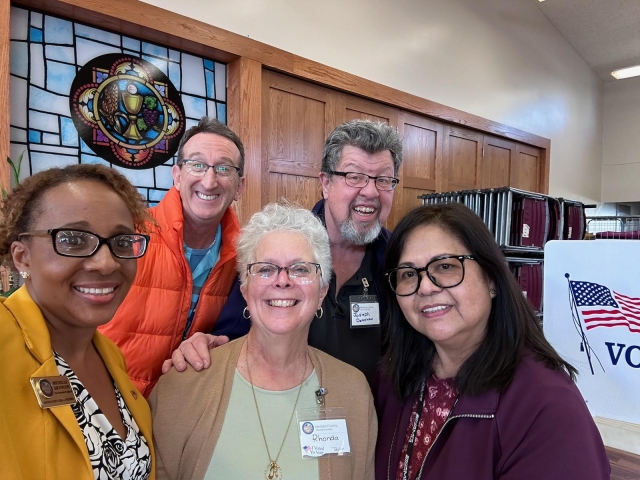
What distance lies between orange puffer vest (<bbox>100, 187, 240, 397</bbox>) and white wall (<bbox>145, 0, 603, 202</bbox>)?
202 cm

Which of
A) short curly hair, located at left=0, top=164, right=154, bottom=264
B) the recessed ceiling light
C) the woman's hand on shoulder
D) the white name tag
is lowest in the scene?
the white name tag

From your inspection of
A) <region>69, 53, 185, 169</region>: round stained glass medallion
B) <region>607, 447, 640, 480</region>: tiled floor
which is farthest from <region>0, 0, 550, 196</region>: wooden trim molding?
<region>607, 447, 640, 480</region>: tiled floor

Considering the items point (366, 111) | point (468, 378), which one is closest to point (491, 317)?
point (468, 378)

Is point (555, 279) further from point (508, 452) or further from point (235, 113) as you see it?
point (235, 113)

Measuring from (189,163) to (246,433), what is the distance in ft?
3.80

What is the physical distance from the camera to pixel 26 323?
3.01ft

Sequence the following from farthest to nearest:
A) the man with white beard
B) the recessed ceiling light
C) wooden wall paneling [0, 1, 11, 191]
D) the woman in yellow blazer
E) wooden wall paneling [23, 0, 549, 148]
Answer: the recessed ceiling light
wooden wall paneling [23, 0, 549, 148]
wooden wall paneling [0, 1, 11, 191]
the man with white beard
the woman in yellow blazer

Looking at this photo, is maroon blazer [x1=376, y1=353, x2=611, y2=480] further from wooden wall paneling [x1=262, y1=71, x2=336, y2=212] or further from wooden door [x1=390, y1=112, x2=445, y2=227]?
wooden door [x1=390, y1=112, x2=445, y2=227]

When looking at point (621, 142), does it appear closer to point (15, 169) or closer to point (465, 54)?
point (465, 54)

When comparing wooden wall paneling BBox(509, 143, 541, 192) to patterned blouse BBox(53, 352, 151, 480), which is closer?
patterned blouse BBox(53, 352, 151, 480)

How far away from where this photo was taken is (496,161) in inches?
258

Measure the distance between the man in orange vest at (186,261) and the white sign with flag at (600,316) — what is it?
1485 millimetres

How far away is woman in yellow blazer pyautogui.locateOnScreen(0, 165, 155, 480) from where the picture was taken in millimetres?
838

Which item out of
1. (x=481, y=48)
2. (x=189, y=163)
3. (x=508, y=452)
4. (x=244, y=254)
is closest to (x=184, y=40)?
(x=189, y=163)
